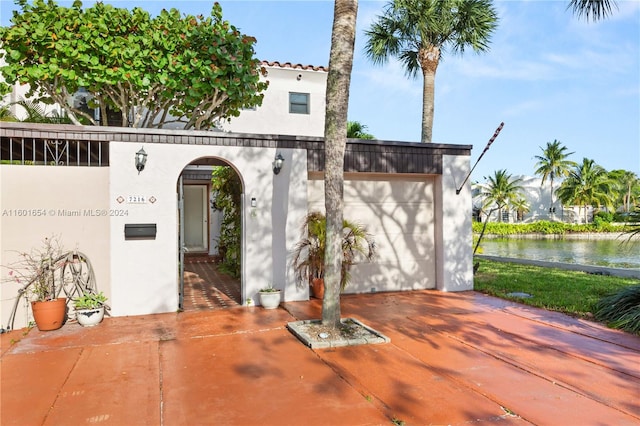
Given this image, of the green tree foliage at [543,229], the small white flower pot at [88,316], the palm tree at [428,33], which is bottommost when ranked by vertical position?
the green tree foliage at [543,229]

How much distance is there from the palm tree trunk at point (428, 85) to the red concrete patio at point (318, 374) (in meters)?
9.56

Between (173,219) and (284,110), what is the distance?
9.46 meters

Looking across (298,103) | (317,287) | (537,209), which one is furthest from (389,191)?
(537,209)

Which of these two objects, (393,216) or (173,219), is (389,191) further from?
(173,219)

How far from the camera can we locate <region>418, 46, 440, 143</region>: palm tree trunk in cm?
1515

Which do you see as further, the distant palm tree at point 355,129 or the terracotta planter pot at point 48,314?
the distant palm tree at point 355,129

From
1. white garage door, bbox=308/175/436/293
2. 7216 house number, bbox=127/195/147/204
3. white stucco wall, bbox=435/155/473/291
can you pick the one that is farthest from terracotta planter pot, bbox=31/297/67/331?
white stucco wall, bbox=435/155/473/291

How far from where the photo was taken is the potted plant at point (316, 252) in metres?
8.12

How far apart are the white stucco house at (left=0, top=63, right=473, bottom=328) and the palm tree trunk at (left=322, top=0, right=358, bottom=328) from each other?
2.16 m

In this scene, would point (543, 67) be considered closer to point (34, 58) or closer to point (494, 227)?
point (34, 58)

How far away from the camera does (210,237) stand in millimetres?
15914

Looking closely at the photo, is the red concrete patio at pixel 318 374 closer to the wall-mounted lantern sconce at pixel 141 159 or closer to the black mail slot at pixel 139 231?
the black mail slot at pixel 139 231

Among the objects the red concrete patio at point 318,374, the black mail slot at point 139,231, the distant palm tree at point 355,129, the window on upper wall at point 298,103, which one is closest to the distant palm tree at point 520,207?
the distant palm tree at point 355,129

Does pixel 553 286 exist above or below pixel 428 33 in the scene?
below
